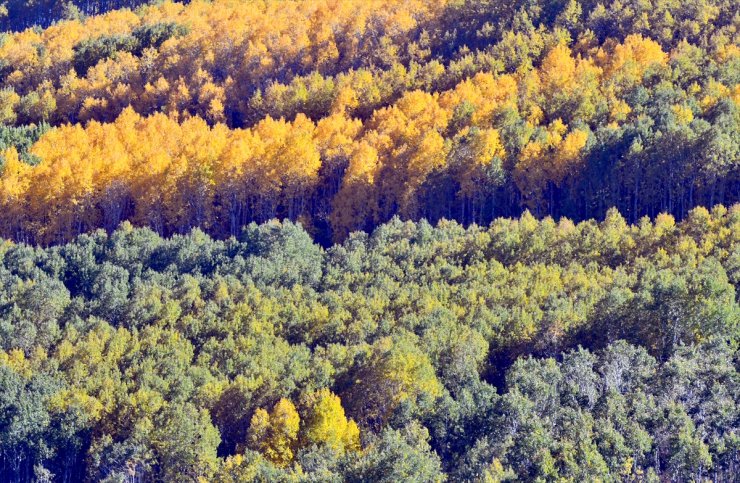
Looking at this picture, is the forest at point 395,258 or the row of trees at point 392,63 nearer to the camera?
the forest at point 395,258

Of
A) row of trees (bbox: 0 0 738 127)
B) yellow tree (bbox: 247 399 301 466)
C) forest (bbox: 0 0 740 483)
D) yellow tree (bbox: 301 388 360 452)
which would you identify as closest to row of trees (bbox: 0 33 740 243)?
forest (bbox: 0 0 740 483)

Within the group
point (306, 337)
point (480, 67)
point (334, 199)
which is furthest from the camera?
point (480, 67)

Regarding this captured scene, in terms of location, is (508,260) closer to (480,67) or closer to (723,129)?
(723,129)

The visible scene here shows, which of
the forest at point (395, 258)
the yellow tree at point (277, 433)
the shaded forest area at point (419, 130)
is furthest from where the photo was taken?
the shaded forest area at point (419, 130)

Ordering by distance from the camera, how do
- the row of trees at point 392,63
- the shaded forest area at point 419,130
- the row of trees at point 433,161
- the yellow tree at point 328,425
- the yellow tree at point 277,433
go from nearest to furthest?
1. the yellow tree at point 328,425
2. the yellow tree at point 277,433
3. the row of trees at point 433,161
4. the shaded forest area at point 419,130
5. the row of trees at point 392,63

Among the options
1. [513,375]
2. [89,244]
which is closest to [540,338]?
[513,375]

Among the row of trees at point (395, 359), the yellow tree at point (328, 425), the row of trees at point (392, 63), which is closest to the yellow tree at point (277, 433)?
the row of trees at point (395, 359)

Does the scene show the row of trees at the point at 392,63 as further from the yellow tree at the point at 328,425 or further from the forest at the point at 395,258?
the yellow tree at the point at 328,425
